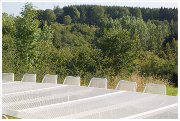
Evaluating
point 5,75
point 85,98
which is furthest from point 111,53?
point 85,98

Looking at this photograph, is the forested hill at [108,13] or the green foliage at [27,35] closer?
the green foliage at [27,35]

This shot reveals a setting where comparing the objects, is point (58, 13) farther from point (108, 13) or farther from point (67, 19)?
point (108, 13)

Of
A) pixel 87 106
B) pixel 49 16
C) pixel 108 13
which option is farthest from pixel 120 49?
pixel 108 13

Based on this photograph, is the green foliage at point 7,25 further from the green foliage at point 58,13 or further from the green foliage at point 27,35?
the green foliage at point 58,13

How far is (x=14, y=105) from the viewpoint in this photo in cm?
279

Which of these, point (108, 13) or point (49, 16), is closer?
point (49, 16)

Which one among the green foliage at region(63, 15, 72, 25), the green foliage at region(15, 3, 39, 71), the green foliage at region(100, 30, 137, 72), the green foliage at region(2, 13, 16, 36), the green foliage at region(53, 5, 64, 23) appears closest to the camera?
the green foliage at region(15, 3, 39, 71)

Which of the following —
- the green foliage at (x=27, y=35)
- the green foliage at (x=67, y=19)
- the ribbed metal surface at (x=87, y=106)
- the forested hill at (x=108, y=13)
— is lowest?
the ribbed metal surface at (x=87, y=106)

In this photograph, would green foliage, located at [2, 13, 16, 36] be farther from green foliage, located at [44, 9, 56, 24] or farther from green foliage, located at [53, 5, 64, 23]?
green foliage, located at [53, 5, 64, 23]

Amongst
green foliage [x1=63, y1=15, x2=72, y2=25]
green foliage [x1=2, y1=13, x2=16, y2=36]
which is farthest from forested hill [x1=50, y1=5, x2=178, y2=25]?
green foliage [x1=2, y1=13, x2=16, y2=36]

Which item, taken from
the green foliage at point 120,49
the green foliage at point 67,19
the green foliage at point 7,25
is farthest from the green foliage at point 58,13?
the green foliage at point 120,49

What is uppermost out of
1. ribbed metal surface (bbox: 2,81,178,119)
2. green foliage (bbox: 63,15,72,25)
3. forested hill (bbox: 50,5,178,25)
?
forested hill (bbox: 50,5,178,25)

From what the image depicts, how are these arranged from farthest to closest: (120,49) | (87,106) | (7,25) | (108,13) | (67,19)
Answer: (108,13) < (67,19) < (7,25) < (120,49) < (87,106)

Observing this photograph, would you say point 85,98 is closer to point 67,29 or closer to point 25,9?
point 25,9
